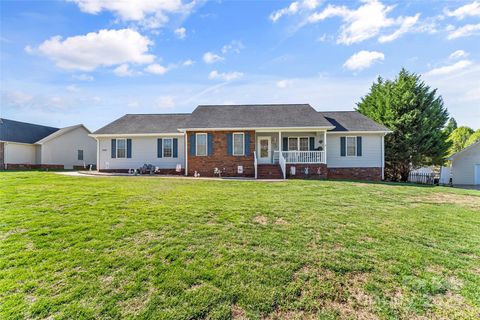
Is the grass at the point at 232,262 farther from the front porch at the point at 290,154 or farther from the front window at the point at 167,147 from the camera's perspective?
the front window at the point at 167,147

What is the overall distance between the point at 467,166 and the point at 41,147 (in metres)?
43.0

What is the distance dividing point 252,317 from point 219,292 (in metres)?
0.60

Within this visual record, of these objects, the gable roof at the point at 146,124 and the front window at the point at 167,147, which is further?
the gable roof at the point at 146,124

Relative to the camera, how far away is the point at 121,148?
18.4 meters

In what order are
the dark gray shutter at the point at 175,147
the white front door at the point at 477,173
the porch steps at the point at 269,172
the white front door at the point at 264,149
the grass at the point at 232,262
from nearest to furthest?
the grass at the point at 232,262, the porch steps at the point at 269,172, the white front door at the point at 264,149, the dark gray shutter at the point at 175,147, the white front door at the point at 477,173

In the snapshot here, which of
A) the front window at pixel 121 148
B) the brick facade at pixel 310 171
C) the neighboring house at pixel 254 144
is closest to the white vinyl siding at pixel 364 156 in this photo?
the neighboring house at pixel 254 144

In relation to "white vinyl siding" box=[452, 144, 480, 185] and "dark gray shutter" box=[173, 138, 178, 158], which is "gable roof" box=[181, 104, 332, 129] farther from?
"white vinyl siding" box=[452, 144, 480, 185]

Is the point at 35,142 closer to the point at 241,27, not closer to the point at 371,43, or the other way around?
the point at 241,27

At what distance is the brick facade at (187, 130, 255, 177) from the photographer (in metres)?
16.0

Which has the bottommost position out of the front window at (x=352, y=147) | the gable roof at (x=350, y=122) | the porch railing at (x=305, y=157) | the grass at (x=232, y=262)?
the grass at (x=232, y=262)

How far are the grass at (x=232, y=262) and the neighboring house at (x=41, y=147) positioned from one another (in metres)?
23.3

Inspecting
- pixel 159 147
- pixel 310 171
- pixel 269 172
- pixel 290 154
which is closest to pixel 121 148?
pixel 159 147

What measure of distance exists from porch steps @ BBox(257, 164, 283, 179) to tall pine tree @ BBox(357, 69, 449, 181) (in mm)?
10794

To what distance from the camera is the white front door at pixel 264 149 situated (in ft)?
57.9
